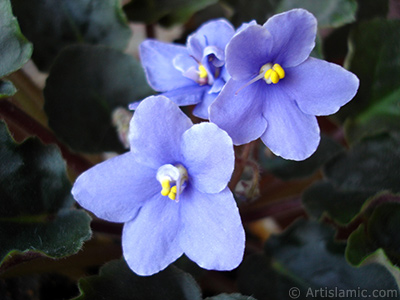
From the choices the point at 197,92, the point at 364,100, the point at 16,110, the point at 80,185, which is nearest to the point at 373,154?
the point at 364,100

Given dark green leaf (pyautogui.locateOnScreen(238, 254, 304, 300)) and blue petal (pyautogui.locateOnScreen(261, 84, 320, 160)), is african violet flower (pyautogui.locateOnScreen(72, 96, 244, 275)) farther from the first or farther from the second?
dark green leaf (pyautogui.locateOnScreen(238, 254, 304, 300))

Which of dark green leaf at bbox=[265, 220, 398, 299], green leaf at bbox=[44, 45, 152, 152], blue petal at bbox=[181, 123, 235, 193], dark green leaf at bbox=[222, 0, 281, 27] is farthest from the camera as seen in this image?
dark green leaf at bbox=[222, 0, 281, 27]

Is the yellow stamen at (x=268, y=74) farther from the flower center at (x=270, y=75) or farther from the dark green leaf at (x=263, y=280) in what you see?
the dark green leaf at (x=263, y=280)

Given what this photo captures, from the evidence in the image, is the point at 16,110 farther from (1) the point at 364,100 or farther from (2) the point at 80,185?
(1) the point at 364,100

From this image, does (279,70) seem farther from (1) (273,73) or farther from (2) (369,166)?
(2) (369,166)

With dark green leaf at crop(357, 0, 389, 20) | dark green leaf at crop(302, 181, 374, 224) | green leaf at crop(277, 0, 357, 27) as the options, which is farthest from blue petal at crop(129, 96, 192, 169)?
dark green leaf at crop(357, 0, 389, 20)

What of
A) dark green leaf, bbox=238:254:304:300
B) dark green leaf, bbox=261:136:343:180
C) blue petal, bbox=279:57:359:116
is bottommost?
dark green leaf, bbox=238:254:304:300
